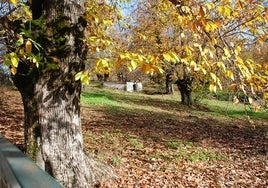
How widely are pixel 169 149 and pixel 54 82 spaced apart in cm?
587

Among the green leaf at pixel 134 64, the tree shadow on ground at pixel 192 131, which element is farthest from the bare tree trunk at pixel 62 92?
the tree shadow on ground at pixel 192 131

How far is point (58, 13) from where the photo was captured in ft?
18.7

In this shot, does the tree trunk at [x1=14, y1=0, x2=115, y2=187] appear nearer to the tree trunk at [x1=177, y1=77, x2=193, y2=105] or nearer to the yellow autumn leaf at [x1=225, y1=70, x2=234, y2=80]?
the yellow autumn leaf at [x1=225, y1=70, x2=234, y2=80]

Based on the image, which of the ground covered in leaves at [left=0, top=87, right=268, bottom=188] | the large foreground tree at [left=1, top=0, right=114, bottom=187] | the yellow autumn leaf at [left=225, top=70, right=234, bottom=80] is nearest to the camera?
the yellow autumn leaf at [left=225, top=70, right=234, bottom=80]

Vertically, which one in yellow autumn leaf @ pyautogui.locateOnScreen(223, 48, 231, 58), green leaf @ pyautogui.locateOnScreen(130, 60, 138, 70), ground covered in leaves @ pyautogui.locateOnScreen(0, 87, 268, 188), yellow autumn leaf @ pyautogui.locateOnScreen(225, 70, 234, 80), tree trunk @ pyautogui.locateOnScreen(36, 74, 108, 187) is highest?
yellow autumn leaf @ pyautogui.locateOnScreen(223, 48, 231, 58)

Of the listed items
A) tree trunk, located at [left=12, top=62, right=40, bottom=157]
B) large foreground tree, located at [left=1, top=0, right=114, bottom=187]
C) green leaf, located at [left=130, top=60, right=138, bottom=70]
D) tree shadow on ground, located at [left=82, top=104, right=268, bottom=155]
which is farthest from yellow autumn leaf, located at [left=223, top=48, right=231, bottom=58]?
tree shadow on ground, located at [left=82, top=104, right=268, bottom=155]

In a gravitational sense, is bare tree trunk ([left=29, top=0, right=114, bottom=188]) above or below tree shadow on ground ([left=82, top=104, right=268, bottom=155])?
above

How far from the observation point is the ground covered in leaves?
8311 millimetres

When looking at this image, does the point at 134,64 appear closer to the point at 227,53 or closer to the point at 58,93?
the point at 227,53

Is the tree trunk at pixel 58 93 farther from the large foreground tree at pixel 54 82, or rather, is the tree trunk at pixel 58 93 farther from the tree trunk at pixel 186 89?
the tree trunk at pixel 186 89

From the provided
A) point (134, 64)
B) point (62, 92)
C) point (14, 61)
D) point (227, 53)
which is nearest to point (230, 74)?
point (227, 53)

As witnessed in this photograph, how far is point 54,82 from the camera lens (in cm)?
575

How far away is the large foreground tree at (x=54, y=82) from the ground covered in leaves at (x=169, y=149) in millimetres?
1705

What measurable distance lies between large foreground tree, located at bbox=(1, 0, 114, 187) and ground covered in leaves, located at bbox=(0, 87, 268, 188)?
1.70m
